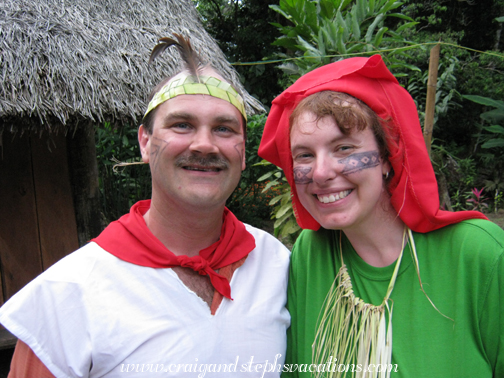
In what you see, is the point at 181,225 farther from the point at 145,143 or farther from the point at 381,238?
the point at 381,238

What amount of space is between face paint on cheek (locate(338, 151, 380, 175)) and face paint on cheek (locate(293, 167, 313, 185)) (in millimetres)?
131

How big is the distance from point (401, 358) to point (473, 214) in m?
0.57

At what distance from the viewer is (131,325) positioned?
Answer: 140 centimetres

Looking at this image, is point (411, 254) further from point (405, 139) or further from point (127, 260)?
point (127, 260)

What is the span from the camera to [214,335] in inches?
57.6

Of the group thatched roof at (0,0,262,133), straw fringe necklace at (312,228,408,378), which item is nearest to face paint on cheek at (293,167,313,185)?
straw fringe necklace at (312,228,408,378)

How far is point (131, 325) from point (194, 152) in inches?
27.3

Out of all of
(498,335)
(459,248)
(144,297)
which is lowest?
(498,335)

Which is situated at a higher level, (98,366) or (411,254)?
(411,254)

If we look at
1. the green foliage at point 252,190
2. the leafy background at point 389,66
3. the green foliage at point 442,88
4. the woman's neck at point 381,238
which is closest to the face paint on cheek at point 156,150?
the woman's neck at point 381,238

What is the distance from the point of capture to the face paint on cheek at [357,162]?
1.46m

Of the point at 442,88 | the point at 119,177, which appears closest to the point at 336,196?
the point at 119,177

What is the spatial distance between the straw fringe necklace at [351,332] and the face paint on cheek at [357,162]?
0.32m

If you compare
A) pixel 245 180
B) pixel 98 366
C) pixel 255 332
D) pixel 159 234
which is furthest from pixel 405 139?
pixel 245 180
